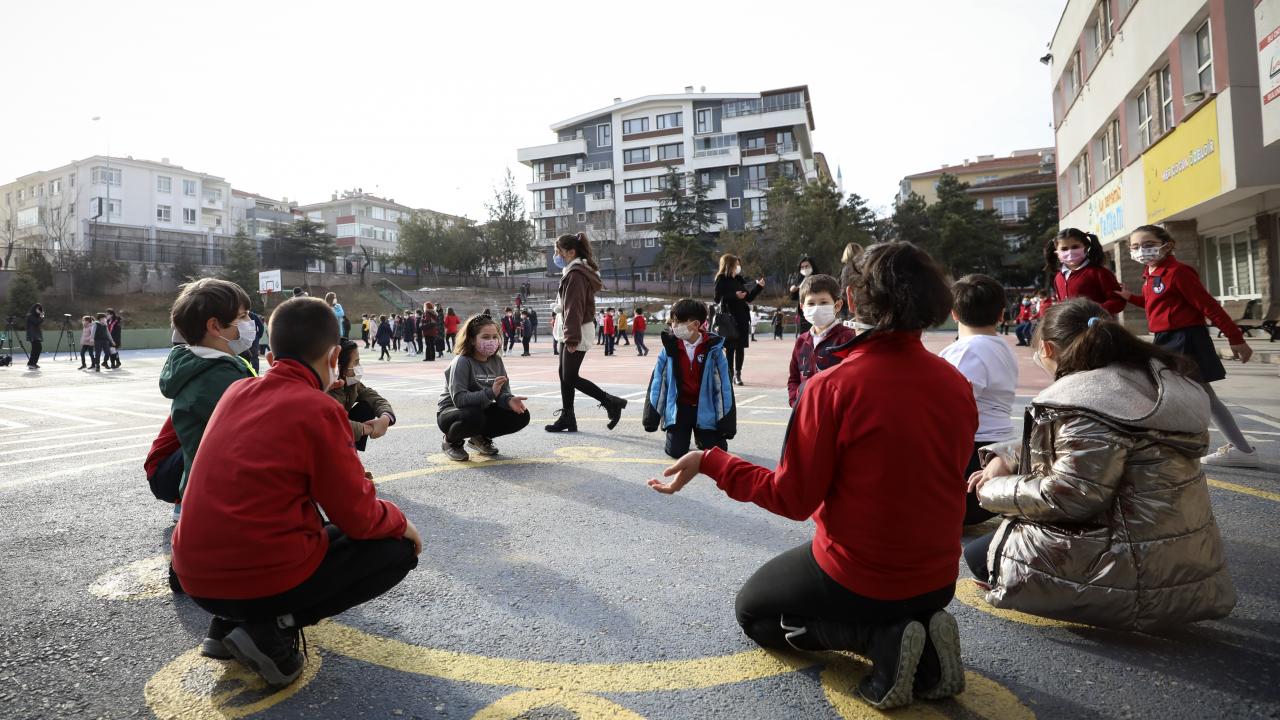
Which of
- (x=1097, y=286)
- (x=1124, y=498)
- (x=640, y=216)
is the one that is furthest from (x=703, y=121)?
(x=1124, y=498)

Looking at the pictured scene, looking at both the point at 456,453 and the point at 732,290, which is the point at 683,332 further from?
→ the point at 732,290

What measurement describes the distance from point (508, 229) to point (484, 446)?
60431 millimetres

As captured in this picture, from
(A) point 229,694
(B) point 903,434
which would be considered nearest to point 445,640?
(A) point 229,694

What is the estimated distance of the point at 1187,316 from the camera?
5496 millimetres

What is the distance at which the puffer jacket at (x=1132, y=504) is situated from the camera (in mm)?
2518

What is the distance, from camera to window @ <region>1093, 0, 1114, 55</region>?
20.6 meters

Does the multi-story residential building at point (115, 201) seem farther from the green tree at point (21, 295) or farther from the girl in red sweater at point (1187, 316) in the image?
the girl in red sweater at point (1187, 316)

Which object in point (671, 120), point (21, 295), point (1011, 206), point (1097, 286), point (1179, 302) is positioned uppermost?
point (671, 120)

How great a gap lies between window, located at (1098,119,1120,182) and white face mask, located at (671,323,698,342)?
19.7m

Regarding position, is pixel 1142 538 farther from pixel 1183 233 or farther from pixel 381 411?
pixel 1183 233

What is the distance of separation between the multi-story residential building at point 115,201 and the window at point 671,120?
41553 mm

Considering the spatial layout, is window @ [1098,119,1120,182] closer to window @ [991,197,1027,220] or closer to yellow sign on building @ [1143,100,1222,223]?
yellow sign on building @ [1143,100,1222,223]

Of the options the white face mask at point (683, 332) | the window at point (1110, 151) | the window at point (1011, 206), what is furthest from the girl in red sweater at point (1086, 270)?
the window at point (1011, 206)

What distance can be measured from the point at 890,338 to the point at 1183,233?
62.6ft
